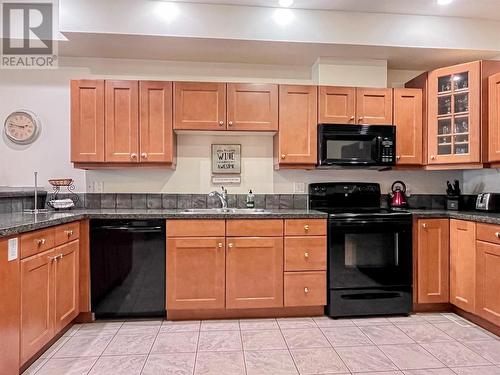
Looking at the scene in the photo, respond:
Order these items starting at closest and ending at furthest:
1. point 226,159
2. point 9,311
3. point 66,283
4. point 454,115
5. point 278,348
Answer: point 9,311 → point 278,348 → point 66,283 → point 454,115 → point 226,159

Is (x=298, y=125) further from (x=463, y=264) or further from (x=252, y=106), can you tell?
(x=463, y=264)

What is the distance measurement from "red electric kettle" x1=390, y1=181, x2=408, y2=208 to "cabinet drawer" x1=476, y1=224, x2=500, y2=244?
32.2 inches

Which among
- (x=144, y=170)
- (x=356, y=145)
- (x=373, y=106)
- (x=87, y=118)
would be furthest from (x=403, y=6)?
(x=87, y=118)

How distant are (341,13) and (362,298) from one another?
2543mm

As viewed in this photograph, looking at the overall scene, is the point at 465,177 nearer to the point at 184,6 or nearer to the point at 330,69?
the point at 330,69

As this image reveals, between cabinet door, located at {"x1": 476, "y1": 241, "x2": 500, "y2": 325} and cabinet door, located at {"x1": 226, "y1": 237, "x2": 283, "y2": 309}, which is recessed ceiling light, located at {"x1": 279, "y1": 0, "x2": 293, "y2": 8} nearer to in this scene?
cabinet door, located at {"x1": 226, "y1": 237, "x2": 283, "y2": 309}

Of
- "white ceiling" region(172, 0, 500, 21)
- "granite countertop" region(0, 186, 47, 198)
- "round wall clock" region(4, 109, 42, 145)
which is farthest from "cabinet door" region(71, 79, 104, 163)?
"white ceiling" region(172, 0, 500, 21)

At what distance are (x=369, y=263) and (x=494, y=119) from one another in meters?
1.65

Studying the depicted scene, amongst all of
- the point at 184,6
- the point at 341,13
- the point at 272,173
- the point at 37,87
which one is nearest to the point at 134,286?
the point at 272,173

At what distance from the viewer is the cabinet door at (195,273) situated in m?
2.77

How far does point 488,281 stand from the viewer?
2.56m

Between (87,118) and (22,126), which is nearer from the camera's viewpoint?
(87,118)

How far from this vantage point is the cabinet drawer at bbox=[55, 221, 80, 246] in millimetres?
2344

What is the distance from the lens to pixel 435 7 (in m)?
2.90
